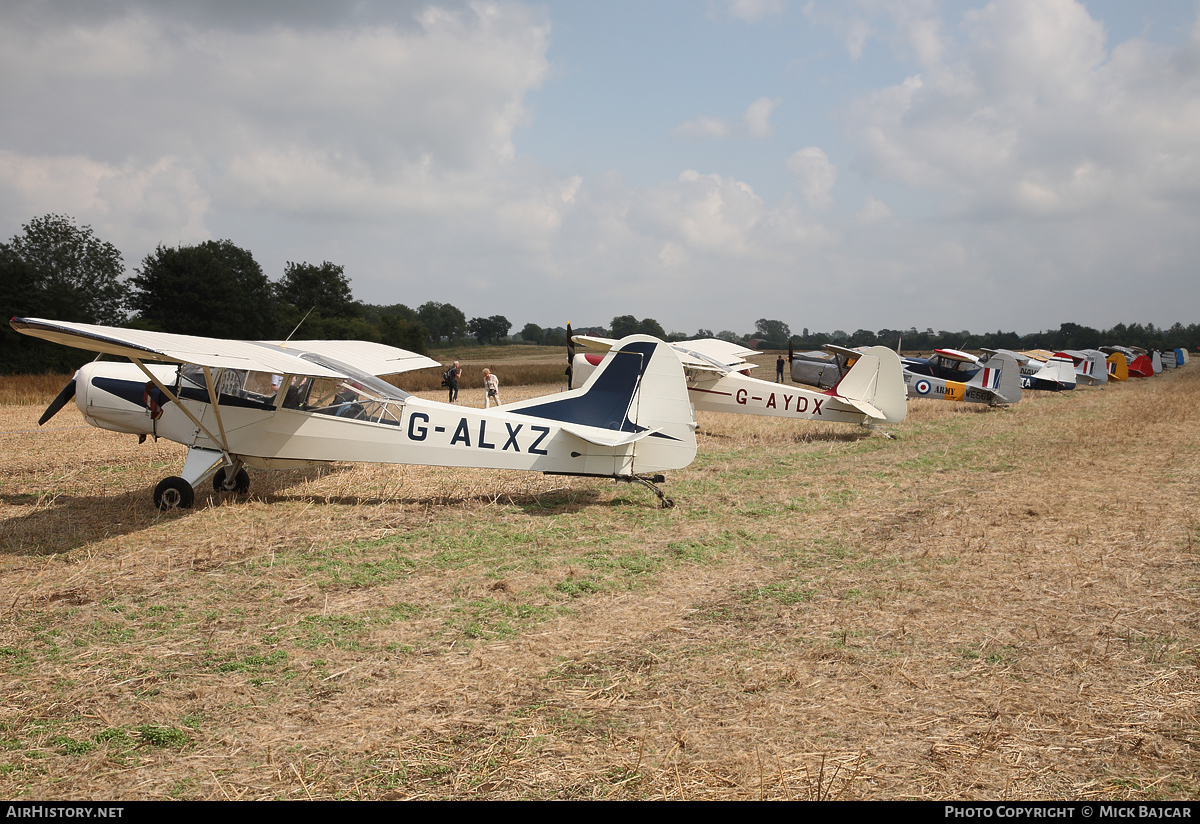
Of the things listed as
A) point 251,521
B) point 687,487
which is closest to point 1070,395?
point 687,487

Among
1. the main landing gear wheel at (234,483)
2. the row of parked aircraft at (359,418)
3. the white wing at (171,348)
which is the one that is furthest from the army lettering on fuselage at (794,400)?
the main landing gear wheel at (234,483)

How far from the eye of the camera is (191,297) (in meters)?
44.1

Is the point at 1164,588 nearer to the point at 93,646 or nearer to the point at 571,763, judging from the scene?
the point at 571,763

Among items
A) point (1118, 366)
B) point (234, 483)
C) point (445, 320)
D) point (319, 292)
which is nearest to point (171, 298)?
point (319, 292)

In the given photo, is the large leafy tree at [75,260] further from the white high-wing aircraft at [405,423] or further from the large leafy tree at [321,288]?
the white high-wing aircraft at [405,423]

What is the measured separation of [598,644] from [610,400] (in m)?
3.92

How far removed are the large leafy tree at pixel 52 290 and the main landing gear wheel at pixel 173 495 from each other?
34.3 m

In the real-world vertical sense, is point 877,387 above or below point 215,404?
above

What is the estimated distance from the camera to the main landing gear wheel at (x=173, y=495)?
24.7 ft

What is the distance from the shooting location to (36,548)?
20.2 feet

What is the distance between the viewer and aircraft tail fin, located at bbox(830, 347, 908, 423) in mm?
14211

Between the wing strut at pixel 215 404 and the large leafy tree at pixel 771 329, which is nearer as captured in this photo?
the wing strut at pixel 215 404

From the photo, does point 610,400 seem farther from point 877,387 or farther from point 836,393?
point 877,387

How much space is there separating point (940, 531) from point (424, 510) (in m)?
5.61
